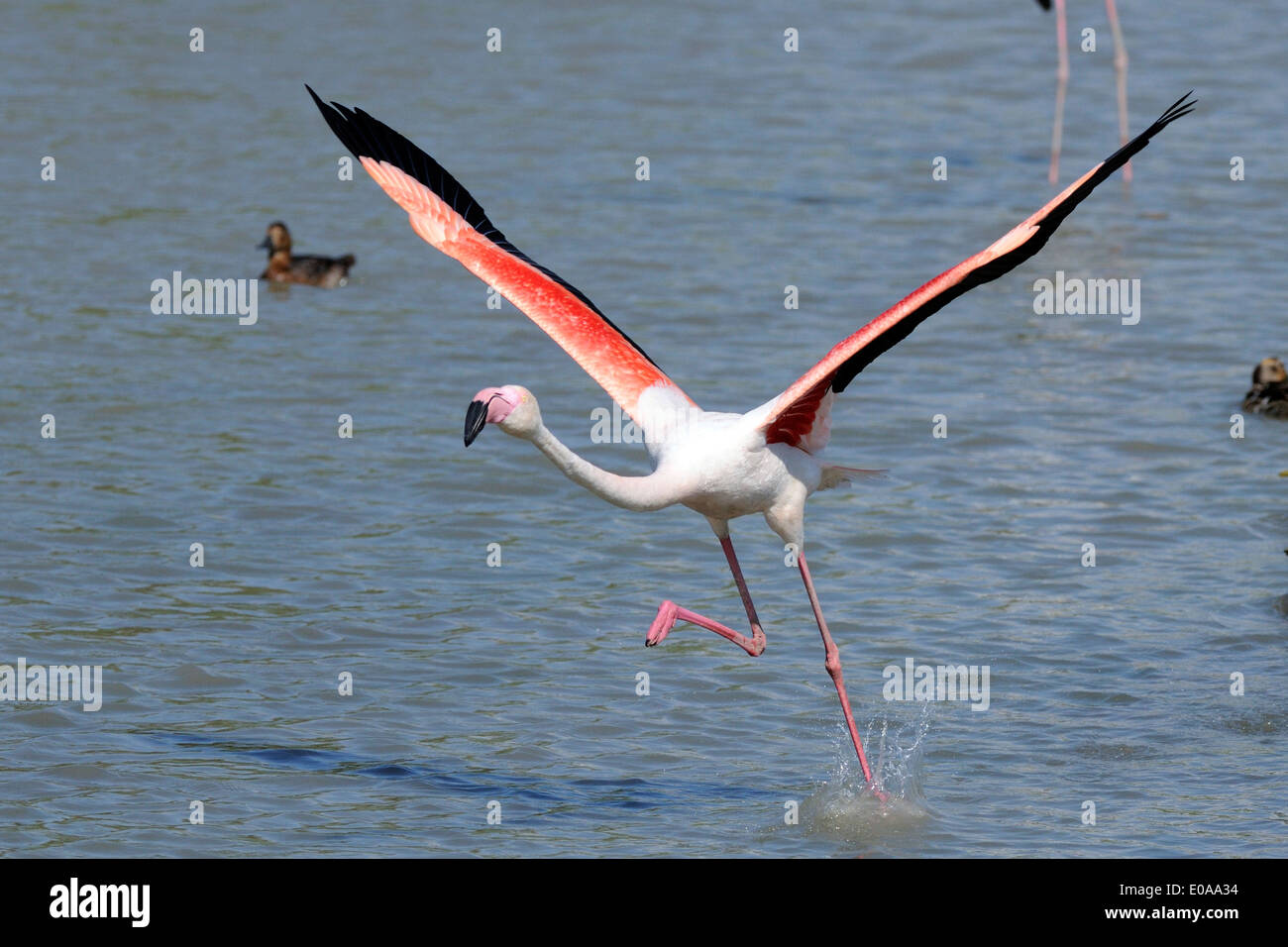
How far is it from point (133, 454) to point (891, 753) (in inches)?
225

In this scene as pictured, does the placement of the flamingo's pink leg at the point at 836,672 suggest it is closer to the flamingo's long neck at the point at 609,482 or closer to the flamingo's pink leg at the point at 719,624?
the flamingo's pink leg at the point at 719,624

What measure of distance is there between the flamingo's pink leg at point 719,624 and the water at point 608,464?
1.58 ft

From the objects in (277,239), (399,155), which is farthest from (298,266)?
(399,155)

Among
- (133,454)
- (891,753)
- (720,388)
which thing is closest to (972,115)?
(720,388)

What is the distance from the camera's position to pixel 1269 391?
1413cm

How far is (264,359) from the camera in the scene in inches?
597

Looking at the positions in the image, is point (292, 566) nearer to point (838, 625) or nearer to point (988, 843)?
point (838, 625)

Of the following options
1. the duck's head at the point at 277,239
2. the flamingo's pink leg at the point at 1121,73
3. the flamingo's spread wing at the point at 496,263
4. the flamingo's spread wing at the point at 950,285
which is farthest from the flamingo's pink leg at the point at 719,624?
the flamingo's pink leg at the point at 1121,73

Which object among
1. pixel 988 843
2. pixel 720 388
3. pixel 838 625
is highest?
pixel 720 388

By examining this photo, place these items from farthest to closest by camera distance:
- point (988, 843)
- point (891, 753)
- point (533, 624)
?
point (533, 624) → point (891, 753) → point (988, 843)

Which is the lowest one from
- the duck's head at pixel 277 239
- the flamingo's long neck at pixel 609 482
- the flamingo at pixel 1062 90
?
the flamingo's long neck at pixel 609 482

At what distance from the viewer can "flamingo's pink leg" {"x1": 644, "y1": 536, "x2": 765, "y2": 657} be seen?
852 centimetres

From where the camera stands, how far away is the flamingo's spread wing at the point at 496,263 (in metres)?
8.93

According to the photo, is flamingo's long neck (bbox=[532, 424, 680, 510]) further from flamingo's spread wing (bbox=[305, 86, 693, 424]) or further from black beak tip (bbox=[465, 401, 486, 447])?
flamingo's spread wing (bbox=[305, 86, 693, 424])
